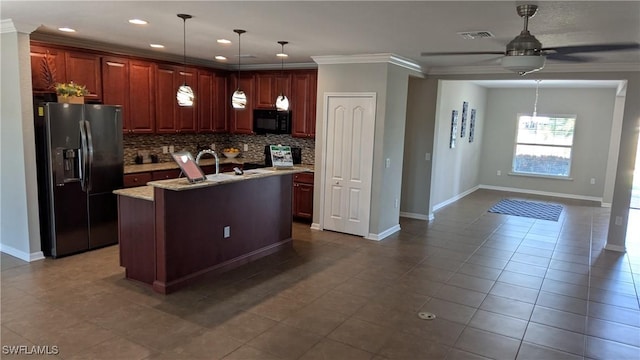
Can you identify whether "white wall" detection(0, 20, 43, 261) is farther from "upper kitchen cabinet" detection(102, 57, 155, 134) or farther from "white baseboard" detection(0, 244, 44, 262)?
"upper kitchen cabinet" detection(102, 57, 155, 134)

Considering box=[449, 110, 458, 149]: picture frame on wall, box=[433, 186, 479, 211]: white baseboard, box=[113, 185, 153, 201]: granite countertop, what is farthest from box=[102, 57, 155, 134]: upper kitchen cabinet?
box=[449, 110, 458, 149]: picture frame on wall

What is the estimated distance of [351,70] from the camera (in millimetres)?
6129

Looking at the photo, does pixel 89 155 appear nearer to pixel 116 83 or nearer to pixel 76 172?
pixel 76 172

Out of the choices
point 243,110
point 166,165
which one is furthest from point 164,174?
point 243,110

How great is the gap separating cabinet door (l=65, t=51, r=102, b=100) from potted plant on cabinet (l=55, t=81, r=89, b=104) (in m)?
0.41

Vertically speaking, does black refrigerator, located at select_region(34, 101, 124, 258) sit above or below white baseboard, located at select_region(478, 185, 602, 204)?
above

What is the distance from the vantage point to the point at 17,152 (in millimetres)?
4750

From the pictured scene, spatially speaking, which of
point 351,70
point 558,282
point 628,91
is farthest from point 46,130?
point 628,91

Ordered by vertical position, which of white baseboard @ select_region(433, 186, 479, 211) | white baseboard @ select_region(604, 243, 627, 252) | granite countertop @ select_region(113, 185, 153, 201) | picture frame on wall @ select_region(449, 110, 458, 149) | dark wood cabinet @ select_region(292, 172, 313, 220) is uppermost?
picture frame on wall @ select_region(449, 110, 458, 149)

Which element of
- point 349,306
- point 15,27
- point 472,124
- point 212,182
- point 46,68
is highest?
point 15,27

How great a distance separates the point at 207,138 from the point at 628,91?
21.2 feet

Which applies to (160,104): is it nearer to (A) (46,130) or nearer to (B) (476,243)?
(A) (46,130)

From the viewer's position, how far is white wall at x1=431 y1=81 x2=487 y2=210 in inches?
317

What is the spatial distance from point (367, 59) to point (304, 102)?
150 cm
